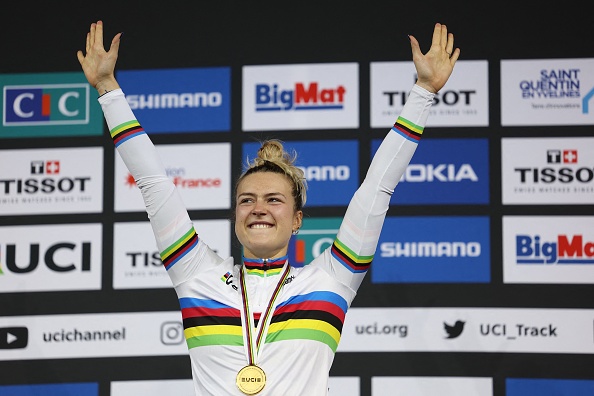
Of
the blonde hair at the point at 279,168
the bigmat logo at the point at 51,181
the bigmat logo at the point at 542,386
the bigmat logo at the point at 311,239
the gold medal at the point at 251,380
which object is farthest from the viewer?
the bigmat logo at the point at 51,181

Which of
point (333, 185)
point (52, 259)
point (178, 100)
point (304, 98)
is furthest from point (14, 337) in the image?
point (304, 98)

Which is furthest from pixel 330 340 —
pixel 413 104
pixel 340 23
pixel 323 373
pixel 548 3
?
pixel 548 3

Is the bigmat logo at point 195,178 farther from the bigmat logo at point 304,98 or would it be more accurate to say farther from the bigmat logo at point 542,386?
the bigmat logo at point 542,386

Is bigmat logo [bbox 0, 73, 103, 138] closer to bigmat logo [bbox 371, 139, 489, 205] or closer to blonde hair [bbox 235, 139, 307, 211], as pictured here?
bigmat logo [bbox 371, 139, 489, 205]

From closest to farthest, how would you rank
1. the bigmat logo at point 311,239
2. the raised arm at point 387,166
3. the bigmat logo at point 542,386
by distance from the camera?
the raised arm at point 387,166
the bigmat logo at point 542,386
the bigmat logo at point 311,239

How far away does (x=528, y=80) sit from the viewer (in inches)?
145

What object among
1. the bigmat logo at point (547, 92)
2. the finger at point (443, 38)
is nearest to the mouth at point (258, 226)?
the finger at point (443, 38)

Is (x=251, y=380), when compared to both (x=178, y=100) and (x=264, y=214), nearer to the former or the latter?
(x=264, y=214)

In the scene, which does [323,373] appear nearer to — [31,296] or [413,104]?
[413,104]

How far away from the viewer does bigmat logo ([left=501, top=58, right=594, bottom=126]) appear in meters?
3.65

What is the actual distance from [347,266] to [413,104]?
1.43 ft

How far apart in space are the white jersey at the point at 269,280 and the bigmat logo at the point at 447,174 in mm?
1528

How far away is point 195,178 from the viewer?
372 cm

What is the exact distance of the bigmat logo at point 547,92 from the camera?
3648mm
